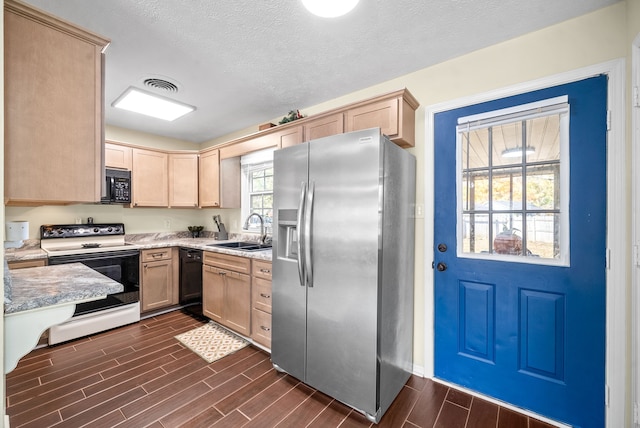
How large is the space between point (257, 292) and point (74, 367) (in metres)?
1.63

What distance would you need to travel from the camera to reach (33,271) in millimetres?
1689

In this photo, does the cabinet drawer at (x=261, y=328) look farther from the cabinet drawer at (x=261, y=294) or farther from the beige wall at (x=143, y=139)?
the beige wall at (x=143, y=139)

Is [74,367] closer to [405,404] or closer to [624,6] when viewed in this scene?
[405,404]

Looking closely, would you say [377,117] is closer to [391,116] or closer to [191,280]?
[391,116]

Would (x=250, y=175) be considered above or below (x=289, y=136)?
below

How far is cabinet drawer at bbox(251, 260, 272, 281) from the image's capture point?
255 centimetres

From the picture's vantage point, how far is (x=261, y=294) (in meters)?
2.61

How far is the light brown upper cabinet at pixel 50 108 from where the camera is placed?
115 cm

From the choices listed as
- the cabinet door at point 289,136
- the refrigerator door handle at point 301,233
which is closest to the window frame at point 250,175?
the cabinet door at point 289,136

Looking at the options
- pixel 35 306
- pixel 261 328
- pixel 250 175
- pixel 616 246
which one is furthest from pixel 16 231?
pixel 616 246

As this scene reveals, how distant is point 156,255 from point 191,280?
0.57 m

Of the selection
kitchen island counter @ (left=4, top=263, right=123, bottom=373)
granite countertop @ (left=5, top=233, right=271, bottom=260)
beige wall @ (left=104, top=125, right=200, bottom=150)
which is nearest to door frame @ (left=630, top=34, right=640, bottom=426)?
granite countertop @ (left=5, top=233, right=271, bottom=260)

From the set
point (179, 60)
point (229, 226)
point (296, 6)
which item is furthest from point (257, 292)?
point (296, 6)

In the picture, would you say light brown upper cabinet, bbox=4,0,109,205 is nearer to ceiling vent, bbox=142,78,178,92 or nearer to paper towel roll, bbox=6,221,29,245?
paper towel roll, bbox=6,221,29,245
